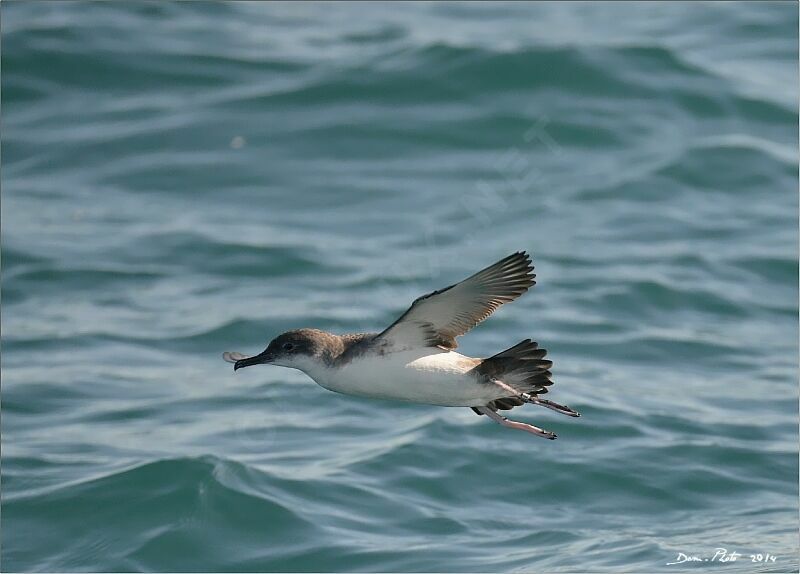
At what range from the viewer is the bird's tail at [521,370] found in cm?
821

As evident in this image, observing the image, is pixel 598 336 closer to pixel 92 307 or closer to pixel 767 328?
pixel 767 328

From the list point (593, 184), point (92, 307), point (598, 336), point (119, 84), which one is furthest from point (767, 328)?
point (119, 84)

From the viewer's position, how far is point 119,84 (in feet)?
73.6

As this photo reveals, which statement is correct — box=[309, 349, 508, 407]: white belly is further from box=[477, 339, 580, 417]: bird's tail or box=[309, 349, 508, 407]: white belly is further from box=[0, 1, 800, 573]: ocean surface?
box=[0, 1, 800, 573]: ocean surface

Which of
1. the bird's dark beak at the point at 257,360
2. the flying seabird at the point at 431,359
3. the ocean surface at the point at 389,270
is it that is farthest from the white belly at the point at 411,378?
the ocean surface at the point at 389,270

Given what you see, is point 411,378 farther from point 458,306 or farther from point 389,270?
point 389,270

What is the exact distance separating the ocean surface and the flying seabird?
3.78 m

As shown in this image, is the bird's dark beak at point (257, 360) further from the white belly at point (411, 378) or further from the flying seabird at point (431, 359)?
the white belly at point (411, 378)

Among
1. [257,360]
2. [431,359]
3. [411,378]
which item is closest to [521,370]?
[431,359]

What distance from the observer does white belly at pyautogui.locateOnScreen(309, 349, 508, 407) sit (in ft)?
26.5

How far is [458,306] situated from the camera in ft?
26.5

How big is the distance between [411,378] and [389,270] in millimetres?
10331

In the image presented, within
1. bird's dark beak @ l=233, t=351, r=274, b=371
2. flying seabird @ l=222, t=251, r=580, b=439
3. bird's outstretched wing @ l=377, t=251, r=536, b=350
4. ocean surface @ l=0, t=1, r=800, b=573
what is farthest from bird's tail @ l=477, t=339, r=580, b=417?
ocean surface @ l=0, t=1, r=800, b=573

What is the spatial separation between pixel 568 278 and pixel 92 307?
5.88 m
